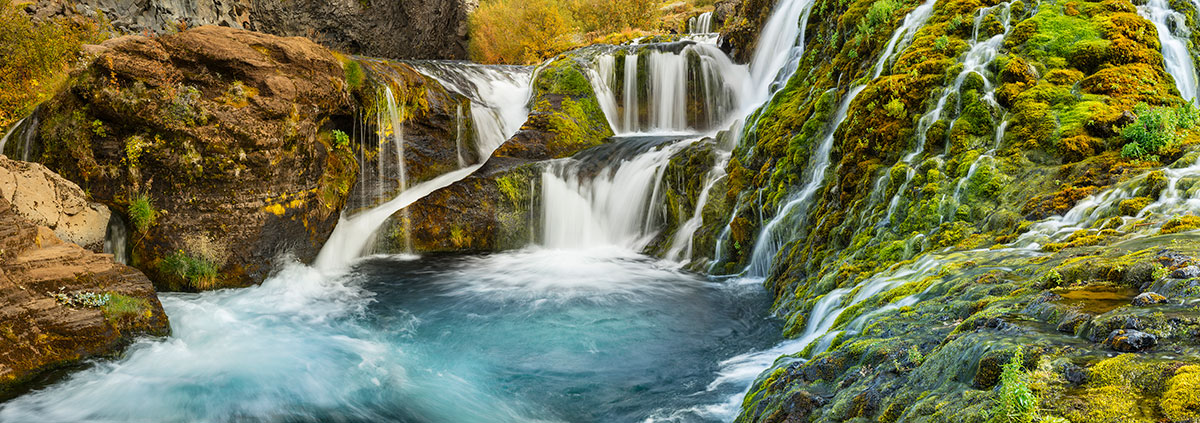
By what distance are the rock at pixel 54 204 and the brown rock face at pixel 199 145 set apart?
31 centimetres

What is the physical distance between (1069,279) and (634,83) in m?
15.4

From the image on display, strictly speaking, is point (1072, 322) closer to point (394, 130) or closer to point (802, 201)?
point (802, 201)

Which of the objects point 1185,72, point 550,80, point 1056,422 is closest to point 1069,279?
point 1056,422

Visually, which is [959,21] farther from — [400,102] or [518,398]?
[400,102]

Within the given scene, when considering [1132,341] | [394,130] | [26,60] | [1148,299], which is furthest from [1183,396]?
[26,60]

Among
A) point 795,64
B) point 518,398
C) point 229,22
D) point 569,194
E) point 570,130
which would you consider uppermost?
point 229,22

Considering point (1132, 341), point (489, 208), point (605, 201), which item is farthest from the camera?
point (605, 201)

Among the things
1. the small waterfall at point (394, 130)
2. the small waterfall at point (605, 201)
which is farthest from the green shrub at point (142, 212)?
the small waterfall at point (605, 201)

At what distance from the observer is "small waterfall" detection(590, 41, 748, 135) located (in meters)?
18.5

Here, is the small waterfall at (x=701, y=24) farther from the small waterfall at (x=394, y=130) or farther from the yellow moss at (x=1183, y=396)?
the yellow moss at (x=1183, y=396)

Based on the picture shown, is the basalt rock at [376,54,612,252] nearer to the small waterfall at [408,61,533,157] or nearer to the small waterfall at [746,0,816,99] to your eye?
the small waterfall at [408,61,533,157]

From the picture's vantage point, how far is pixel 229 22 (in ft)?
76.0

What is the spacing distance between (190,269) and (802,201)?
9374mm

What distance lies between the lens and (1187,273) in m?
3.35
